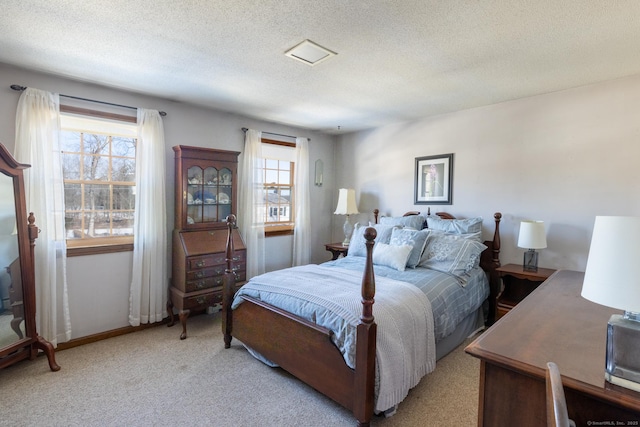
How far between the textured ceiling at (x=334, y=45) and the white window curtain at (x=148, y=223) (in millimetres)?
447

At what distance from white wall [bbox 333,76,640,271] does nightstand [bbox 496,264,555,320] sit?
0.87 ft

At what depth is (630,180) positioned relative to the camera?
2635 millimetres

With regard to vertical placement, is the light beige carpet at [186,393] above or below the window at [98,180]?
below

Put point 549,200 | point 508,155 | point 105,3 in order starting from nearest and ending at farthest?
point 105,3
point 549,200
point 508,155

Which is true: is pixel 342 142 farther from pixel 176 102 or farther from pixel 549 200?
pixel 549 200

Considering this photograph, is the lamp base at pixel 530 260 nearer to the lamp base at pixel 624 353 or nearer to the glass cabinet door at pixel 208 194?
the lamp base at pixel 624 353

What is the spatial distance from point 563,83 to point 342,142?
9.43ft

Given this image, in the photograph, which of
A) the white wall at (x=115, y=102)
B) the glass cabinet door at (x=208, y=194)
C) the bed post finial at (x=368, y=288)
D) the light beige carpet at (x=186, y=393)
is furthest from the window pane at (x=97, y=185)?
the bed post finial at (x=368, y=288)

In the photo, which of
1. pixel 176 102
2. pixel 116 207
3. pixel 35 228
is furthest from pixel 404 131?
pixel 35 228

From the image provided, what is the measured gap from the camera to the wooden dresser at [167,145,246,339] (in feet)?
10.3

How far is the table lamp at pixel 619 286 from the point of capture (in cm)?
85

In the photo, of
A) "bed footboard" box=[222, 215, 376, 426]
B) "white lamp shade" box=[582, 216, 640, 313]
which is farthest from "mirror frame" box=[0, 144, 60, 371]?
"white lamp shade" box=[582, 216, 640, 313]

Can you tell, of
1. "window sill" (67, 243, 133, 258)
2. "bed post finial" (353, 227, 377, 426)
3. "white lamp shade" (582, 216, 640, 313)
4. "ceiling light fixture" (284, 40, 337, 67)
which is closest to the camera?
"white lamp shade" (582, 216, 640, 313)

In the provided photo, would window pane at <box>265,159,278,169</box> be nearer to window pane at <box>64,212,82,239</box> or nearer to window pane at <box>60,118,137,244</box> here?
window pane at <box>60,118,137,244</box>
